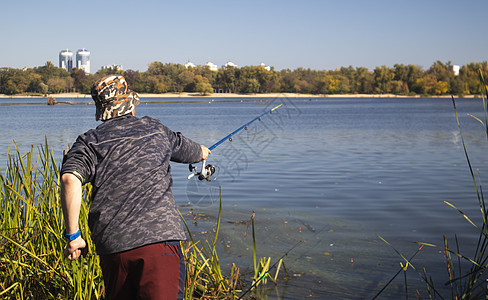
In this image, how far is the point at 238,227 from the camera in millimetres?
9016

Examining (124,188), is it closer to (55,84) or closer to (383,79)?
(55,84)

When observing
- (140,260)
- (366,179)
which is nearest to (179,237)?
(140,260)

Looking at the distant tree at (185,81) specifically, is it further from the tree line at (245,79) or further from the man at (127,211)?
the man at (127,211)

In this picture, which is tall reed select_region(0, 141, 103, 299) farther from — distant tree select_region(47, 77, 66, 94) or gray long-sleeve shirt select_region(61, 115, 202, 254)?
distant tree select_region(47, 77, 66, 94)

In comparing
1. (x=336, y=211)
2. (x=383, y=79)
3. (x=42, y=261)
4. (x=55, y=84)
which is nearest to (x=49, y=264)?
(x=42, y=261)

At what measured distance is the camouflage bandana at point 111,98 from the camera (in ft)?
10.5

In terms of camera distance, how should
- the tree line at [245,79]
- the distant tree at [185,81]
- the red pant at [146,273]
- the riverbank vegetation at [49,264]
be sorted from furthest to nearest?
the distant tree at [185,81]
the tree line at [245,79]
the riverbank vegetation at [49,264]
the red pant at [146,273]

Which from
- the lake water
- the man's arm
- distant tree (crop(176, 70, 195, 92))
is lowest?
the lake water

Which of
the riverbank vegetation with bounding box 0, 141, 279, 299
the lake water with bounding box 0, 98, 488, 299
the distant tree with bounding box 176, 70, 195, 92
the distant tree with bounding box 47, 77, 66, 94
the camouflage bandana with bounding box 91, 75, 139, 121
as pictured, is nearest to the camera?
the camouflage bandana with bounding box 91, 75, 139, 121

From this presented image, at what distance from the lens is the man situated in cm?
299

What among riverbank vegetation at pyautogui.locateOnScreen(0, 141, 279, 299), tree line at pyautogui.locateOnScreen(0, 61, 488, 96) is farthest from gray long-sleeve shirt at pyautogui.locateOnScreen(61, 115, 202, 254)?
tree line at pyautogui.locateOnScreen(0, 61, 488, 96)

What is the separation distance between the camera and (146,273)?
298 centimetres

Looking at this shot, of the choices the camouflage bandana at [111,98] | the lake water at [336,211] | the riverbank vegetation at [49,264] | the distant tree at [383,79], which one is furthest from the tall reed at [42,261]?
the distant tree at [383,79]

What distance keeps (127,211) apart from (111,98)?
713mm
